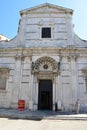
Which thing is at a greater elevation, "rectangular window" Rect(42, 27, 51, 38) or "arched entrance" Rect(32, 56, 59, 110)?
"rectangular window" Rect(42, 27, 51, 38)

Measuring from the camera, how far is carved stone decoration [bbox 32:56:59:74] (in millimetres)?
13617

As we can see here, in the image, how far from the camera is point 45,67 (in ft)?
45.6

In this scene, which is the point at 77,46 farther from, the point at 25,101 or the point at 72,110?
the point at 25,101

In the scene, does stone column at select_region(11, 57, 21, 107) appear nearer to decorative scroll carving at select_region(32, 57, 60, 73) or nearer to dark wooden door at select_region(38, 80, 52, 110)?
decorative scroll carving at select_region(32, 57, 60, 73)

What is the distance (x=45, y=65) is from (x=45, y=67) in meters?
0.18

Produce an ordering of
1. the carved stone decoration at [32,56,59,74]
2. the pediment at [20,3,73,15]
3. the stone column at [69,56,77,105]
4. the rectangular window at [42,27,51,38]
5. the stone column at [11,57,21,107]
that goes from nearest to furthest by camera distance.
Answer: the stone column at [69,56,77,105]
the stone column at [11,57,21,107]
the carved stone decoration at [32,56,59,74]
the rectangular window at [42,27,51,38]
the pediment at [20,3,73,15]

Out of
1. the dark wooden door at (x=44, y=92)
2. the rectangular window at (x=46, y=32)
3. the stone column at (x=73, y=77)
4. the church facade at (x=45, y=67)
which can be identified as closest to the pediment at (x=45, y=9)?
the church facade at (x=45, y=67)

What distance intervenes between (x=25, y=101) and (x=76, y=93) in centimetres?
420

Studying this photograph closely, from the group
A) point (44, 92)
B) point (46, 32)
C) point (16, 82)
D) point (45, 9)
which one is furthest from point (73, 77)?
point (45, 9)

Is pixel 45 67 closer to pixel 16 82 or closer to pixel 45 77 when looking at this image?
pixel 45 77

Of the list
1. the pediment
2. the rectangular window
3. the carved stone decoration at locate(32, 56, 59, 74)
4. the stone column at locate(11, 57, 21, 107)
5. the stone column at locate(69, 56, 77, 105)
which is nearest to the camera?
the stone column at locate(69, 56, 77, 105)

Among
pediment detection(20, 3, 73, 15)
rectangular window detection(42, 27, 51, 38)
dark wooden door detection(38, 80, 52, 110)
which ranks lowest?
dark wooden door detection(38, 80, 52, 110)

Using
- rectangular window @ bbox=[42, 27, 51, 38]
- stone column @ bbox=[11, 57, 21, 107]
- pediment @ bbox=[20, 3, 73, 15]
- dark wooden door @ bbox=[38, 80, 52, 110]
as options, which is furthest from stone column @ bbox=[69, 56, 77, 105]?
pediment @ bbox=[20, 3, 73, 15]
